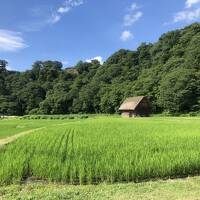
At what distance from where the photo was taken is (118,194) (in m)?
9.21

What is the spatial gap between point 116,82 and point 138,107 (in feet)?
111

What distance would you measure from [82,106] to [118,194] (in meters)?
93.7

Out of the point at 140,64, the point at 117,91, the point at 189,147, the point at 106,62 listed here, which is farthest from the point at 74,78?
the point at 189,147

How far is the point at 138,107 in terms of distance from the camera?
242ft

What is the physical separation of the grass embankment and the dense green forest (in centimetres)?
5716

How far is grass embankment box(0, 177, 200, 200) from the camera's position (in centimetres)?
897

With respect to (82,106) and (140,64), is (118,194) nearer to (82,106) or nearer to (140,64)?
(82,106)

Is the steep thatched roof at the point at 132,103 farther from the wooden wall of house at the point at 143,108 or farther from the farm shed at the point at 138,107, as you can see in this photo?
the wooden wall of house at the point at 143,108

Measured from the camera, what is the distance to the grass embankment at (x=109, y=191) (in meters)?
8.97

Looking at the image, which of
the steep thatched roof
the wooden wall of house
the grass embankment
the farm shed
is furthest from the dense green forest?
the grass embankment

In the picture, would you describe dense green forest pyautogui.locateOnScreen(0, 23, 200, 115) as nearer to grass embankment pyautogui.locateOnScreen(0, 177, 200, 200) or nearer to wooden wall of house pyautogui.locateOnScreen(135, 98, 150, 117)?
wooden wall of house pyautogui.locateOnScreen(135, 98, 150, 117)

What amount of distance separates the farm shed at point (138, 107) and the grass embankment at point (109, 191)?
63174 millimetres

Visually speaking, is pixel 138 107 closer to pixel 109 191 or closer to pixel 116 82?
pixel 116 82

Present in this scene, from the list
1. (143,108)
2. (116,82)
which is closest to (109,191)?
(143,108)
